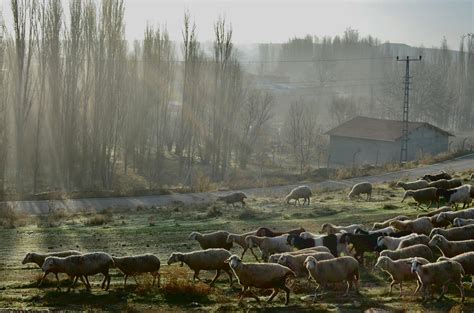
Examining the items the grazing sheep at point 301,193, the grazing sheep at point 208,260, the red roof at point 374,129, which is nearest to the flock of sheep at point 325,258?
the grazing sheep at point 208,260

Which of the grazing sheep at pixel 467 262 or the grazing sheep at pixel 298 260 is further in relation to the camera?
the grazing sheep at pixel 298 260

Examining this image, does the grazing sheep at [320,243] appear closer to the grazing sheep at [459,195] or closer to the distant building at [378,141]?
the grazing sheep at [459,195]

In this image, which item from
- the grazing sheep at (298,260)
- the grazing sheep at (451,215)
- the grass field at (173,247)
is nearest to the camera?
the grass field at (173,247)

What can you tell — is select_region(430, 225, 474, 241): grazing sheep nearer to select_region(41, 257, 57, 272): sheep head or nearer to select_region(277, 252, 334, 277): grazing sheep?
select_region(277, 252, 334, 277): grazing sheep

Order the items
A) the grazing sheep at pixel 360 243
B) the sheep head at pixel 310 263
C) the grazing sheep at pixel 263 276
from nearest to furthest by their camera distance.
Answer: the grazing sheep at pixel 263 276 < the sheep head at pixel 310 263 < the grazing sheep at pixel 360 243

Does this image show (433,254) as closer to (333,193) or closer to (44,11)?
(333,193)

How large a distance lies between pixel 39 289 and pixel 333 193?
22.3 metres

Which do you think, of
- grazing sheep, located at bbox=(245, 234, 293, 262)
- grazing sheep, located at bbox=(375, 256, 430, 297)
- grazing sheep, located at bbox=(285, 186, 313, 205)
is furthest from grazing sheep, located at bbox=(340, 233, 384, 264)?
grazing sheep, located at bbox=(285, 186, 313, 205)

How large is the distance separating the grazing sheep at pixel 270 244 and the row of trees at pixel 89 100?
2617cm

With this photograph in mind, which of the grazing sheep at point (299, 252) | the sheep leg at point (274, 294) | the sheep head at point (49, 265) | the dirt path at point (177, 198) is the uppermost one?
the grazing sheep at point (299, 252)

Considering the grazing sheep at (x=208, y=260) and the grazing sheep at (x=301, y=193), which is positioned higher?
the grazing sheep at (x=208, y=260)

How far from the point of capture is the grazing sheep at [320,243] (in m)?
18.6

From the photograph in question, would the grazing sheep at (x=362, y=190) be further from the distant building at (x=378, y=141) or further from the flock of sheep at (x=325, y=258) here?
the distant building at (x=378, y=141)

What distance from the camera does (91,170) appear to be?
48125mm
